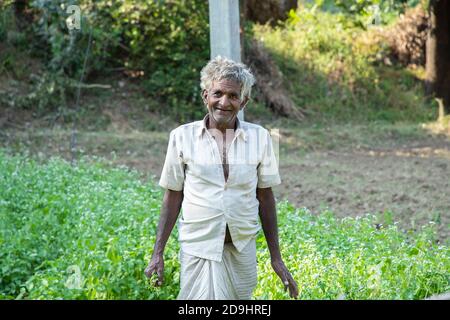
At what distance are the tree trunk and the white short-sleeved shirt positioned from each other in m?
15.0

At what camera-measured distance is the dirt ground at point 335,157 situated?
390 inches

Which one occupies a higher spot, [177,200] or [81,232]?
[177,200]

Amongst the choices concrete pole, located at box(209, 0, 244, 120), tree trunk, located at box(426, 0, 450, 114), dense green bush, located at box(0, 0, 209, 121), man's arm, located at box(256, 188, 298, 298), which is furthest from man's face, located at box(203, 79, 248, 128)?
tree trunk, located at box(426, 0, 450, 114)

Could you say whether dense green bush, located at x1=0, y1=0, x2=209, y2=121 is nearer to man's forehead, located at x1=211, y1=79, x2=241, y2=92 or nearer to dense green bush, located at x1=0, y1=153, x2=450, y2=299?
dense green bush, located at x1=0, y1=153, x2=450, y2=299

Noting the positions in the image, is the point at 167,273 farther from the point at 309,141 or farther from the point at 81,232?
the point at 309,141

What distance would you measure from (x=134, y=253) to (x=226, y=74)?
6.28 ft

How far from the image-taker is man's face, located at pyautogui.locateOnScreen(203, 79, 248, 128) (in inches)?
177

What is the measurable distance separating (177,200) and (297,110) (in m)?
14.0

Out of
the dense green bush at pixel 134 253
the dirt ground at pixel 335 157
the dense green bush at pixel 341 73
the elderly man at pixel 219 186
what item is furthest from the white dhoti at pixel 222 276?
the dense green bush at pixel 341 73

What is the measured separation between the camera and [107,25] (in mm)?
17516

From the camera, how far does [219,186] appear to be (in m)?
4.50

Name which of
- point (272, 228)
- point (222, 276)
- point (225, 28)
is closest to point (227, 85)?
point (272, 228)

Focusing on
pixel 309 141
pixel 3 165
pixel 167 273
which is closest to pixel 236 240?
pixel 167 273

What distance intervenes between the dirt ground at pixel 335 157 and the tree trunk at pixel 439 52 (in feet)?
6.28
